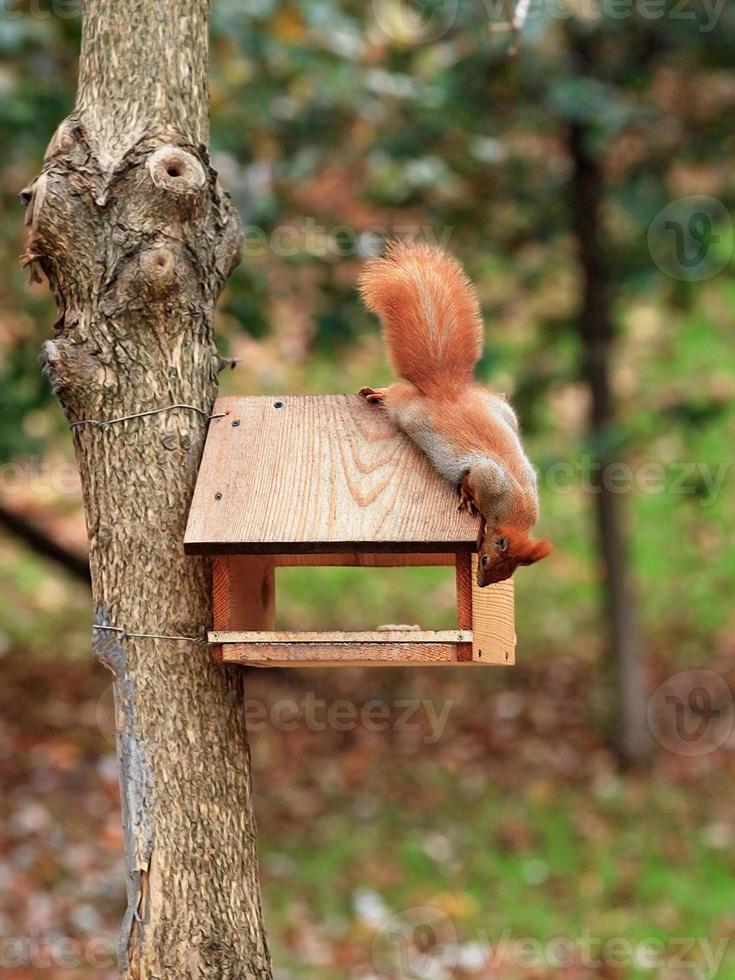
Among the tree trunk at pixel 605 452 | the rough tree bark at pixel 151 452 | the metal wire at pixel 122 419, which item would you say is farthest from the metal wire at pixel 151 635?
the tree trunk at pixel 605 452

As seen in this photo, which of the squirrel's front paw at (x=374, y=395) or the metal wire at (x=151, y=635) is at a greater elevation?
the squirrel's front paw at (x=374, y=395)

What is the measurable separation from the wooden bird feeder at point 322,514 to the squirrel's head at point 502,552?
0.16 ft

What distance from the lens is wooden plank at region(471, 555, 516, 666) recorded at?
298 centimetres

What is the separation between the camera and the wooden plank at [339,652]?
2.82m

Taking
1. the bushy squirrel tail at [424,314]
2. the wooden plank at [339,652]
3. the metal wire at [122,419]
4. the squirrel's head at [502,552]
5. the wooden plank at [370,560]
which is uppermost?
the bushy squirrel tail at [424,314]

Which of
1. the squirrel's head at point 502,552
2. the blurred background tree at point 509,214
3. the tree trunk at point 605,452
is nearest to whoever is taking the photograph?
the squirrel's head at point 502,552

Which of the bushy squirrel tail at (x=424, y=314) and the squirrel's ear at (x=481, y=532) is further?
the bushy squirrel tail at (x=424, y=314)

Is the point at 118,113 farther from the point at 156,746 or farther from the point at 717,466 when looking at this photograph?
the point at 717,466

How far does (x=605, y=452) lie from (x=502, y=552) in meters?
3.98

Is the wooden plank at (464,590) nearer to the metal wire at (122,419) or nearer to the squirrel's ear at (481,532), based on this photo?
the squirrel's ear at (481,532)

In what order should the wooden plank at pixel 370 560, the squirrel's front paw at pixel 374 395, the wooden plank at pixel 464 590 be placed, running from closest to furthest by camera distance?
the wooden plank at pixel 464 590, the squirrel's front paw at pixel 374 395, the wooden plank at pixel 370 560

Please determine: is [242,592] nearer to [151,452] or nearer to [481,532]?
[151,452]

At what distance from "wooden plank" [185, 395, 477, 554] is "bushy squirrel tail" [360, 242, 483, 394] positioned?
15cm

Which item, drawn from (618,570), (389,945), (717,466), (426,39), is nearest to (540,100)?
(426,39)
